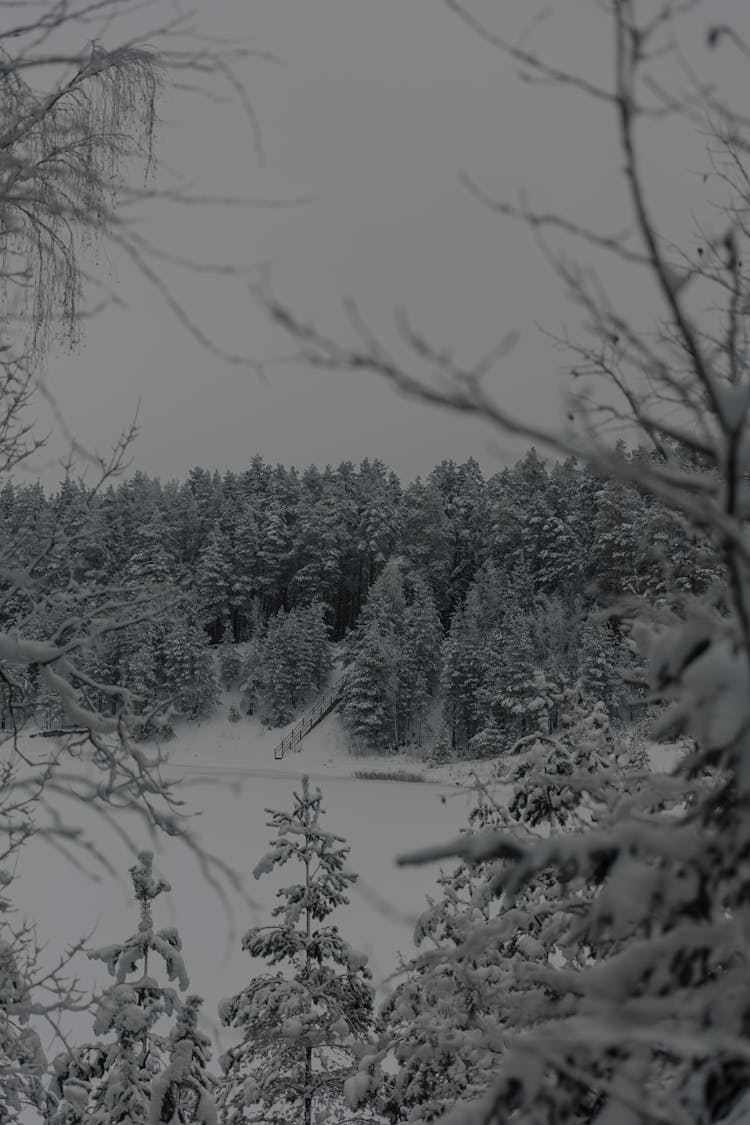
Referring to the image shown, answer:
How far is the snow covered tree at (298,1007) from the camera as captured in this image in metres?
7.20

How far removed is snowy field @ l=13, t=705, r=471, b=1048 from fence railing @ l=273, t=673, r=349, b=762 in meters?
7.80

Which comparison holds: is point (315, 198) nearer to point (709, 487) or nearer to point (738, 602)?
point (709, 487)

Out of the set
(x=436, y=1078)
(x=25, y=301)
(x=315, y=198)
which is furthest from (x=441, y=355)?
(x=436, y=1078)

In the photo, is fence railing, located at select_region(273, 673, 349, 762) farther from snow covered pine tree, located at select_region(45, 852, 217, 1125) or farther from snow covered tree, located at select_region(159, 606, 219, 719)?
snow covered pine tree, located at select_region(45, 852, 217, 1125)

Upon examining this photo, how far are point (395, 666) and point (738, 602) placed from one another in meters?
43.6

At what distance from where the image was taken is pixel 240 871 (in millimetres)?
8055

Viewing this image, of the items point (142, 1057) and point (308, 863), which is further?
point (308, 863)

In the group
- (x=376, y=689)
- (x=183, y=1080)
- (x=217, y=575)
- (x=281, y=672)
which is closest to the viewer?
(x=183, y=1080)

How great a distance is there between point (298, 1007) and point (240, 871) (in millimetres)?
1460

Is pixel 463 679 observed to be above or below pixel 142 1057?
above

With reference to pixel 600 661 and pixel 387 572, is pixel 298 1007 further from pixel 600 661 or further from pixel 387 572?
pixel 387 572

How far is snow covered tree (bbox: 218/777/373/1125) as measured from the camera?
7199mm

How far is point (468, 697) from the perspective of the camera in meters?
42.8

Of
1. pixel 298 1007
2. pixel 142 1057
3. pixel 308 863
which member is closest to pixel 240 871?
pixel 308 863
